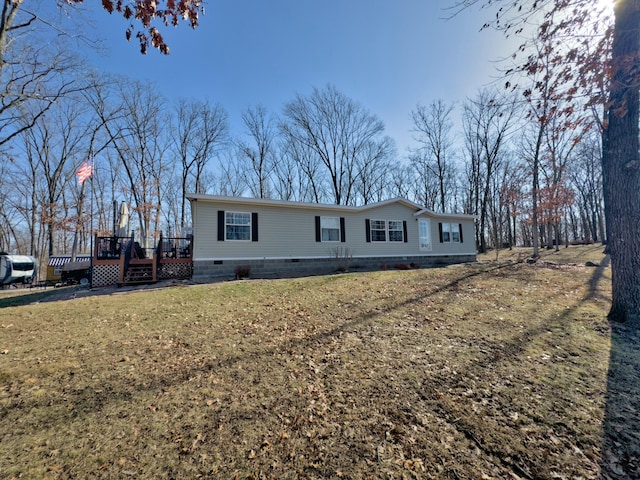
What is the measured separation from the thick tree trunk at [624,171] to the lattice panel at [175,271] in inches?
484

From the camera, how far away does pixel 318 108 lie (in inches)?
1013

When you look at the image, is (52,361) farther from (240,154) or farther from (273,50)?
(240,154)

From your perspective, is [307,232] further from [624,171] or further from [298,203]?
[624,171]

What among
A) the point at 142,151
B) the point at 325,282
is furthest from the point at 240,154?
the point at 325,282

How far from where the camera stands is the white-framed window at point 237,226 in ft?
36.8

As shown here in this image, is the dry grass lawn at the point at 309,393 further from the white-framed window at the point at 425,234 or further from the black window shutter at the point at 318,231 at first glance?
the white-framed window at the point at 425,234

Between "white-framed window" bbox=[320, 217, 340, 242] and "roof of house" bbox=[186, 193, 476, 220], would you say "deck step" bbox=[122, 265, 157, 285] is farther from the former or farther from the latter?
"white-framed window" bbox=[320, 217, 340, 242]

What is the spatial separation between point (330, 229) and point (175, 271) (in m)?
7.03

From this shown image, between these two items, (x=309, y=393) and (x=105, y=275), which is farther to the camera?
(x=105, y=275)

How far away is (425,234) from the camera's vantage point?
15.8 meters

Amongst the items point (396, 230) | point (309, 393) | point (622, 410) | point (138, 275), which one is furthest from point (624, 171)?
point (138, 275)

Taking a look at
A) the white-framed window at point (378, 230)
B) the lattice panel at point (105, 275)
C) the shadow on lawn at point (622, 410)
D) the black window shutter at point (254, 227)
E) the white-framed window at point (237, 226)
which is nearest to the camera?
the shadow on lawn at point (622, 410)

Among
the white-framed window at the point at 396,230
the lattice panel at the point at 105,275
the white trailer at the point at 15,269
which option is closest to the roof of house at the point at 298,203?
the white-framed window at the point at 396,230

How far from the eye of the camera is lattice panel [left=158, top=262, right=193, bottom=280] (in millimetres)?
10930
